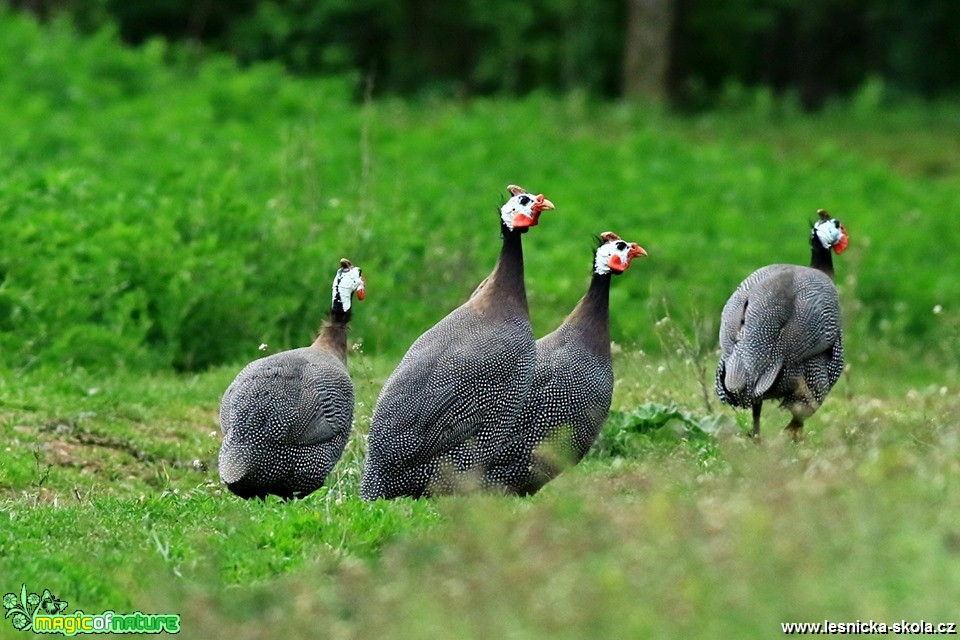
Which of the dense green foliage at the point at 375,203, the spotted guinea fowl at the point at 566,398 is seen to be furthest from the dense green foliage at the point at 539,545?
the dense green foliage at the point at 375,203

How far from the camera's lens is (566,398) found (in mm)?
7480

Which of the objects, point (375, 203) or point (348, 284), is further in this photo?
point (375, 203)

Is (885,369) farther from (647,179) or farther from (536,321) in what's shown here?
(647,179)

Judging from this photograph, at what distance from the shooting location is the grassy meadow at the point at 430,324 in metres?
4.32

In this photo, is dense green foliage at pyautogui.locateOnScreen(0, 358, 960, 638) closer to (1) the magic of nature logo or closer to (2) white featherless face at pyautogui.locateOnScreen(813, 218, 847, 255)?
(1) the magic of nature logo

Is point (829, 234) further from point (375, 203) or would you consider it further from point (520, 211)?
point (375, 203)

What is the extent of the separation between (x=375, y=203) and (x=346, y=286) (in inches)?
212

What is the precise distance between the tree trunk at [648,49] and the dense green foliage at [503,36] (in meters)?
0.38

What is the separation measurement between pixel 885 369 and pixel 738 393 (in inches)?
155

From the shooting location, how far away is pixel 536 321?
1216 centimetres

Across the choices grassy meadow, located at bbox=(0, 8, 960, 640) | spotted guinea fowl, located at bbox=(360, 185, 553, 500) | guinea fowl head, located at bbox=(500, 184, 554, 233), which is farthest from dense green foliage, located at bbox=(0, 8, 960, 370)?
spotted guinea fowl, located at bbox=(360, 185, 553, 500)

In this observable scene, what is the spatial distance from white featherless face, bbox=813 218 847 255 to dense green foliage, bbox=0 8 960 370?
32.2 inches


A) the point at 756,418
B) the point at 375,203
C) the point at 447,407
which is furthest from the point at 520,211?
the point at 375,203

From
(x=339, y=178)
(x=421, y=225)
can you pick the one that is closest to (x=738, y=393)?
(x=421, y=225)
